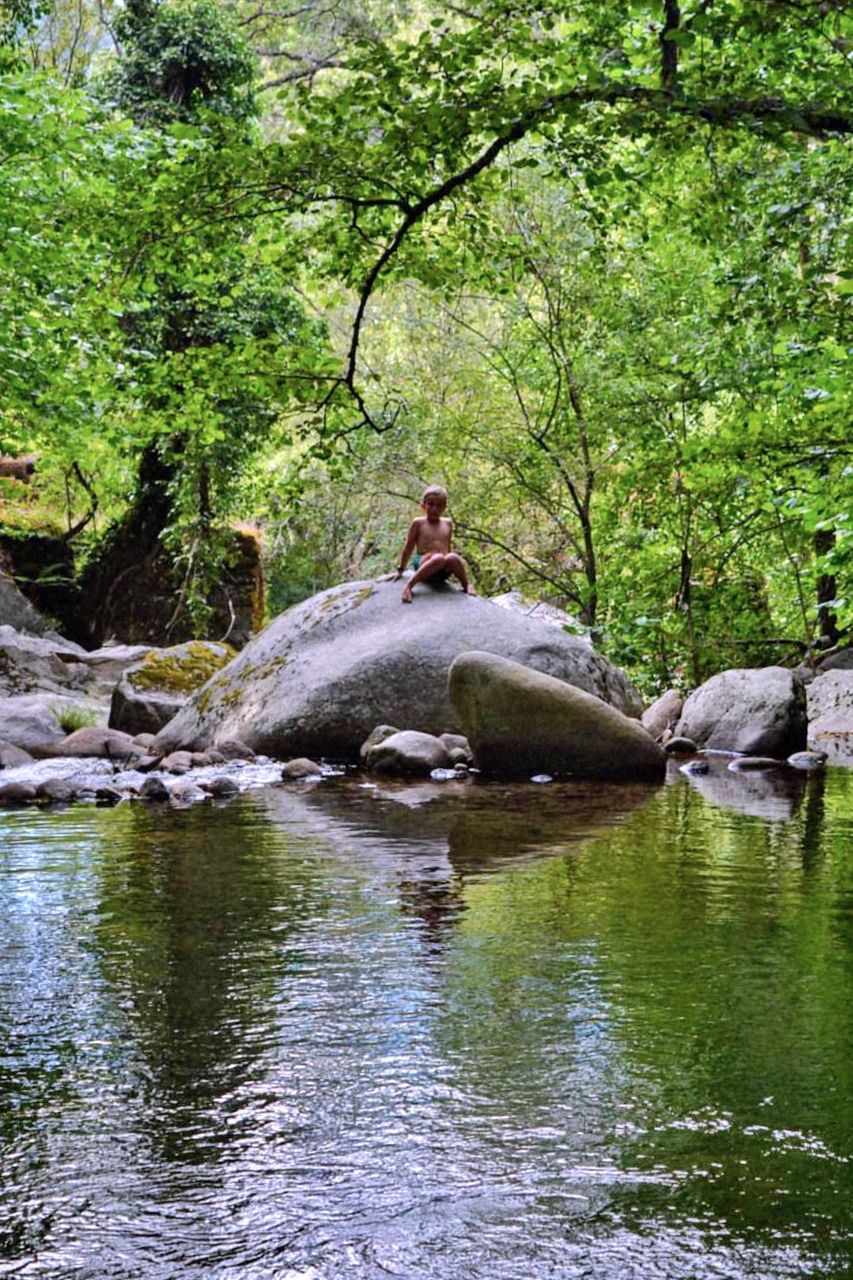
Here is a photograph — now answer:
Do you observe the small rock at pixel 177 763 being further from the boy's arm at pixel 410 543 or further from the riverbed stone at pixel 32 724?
the boy's arm at pixel 410 543

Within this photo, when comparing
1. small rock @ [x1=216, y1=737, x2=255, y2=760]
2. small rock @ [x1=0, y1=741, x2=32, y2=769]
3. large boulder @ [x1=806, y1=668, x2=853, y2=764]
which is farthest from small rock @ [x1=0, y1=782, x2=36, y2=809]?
large boulder @ [x1=806, y1=668, x2=853, y2=764]

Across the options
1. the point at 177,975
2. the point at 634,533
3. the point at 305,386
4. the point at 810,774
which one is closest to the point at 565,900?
the point at 177,975

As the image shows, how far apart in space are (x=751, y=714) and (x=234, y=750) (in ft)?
16.8

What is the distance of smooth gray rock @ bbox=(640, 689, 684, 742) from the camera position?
14.2 metres

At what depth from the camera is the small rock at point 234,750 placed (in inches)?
456

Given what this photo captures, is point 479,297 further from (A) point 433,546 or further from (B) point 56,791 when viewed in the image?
(B) point 56,791

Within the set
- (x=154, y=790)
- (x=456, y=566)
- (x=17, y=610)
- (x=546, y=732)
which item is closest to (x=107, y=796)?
(x=154, y=790)

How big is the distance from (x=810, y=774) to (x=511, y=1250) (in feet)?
30.6

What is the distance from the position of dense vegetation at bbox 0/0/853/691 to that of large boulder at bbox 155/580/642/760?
1800 mm

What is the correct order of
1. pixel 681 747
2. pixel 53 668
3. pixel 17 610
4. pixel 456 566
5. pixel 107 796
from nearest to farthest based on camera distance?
pixel 107 796 < pixel 681 747 < pixel 456 566 < pixel 53 668 < pixel 17 610

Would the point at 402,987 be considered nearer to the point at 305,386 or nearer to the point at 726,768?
the point at 305,386

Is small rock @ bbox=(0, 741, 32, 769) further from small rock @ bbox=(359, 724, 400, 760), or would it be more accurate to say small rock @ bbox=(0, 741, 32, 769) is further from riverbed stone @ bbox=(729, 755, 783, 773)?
riverbed stone @ bbox=(729, 755, 783, 773)

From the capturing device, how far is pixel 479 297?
58.3 ft

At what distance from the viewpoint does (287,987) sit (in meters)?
3.67
